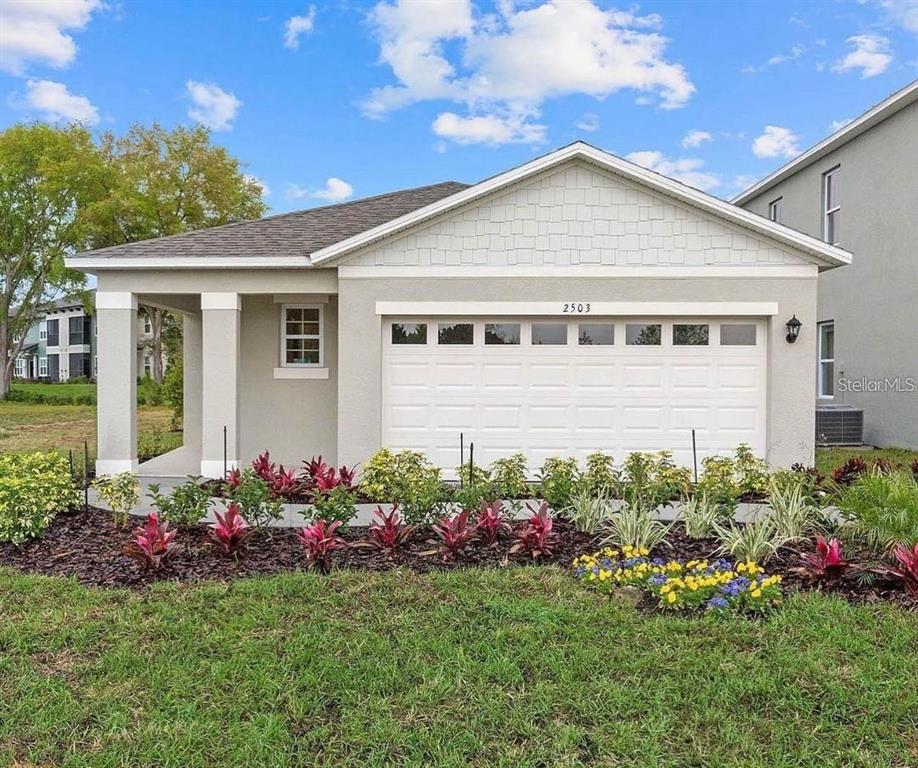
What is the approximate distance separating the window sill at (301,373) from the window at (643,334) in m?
4.98

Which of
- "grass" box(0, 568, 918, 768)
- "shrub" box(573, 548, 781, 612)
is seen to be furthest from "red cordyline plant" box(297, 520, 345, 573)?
"shrub" box(573, 548, 781, 612)

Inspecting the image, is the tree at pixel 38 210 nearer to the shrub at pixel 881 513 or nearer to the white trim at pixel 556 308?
the white trim at pixel 556 308

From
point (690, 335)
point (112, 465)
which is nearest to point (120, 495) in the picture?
point (112, 465)

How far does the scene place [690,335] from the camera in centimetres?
982

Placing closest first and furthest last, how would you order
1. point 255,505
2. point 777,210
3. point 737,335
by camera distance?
point 255,505 < point 737,335 < point 777,210

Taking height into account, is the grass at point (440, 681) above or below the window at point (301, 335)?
below

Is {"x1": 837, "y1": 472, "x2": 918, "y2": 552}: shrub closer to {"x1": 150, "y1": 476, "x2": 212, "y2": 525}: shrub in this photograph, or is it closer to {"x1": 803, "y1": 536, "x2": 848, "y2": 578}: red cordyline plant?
{"x1": 803, "y1": 536, "x2": 848, "y2": 578}: red cordyline plant

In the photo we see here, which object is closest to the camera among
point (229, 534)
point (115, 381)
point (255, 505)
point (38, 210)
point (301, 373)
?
point (229, 534)

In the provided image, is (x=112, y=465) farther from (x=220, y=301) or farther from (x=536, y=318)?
(x=536, y=318)

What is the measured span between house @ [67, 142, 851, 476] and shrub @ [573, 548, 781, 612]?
15.2 ft

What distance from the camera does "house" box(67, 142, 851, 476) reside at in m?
9.45

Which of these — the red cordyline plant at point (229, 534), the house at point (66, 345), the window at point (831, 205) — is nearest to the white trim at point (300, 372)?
the red cordyline plant at point (229, 534)

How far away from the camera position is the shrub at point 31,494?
629 centimetres

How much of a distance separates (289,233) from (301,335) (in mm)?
1748
